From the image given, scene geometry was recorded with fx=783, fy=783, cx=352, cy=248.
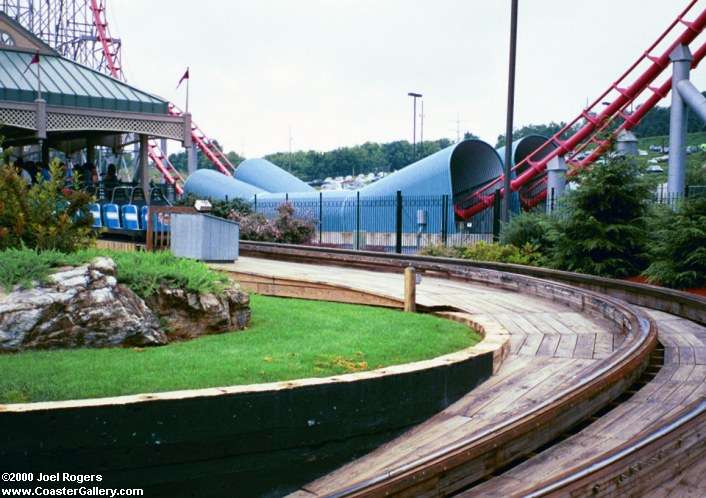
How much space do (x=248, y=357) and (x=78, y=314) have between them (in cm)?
145

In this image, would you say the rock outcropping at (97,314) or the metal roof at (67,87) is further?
the metal roof at (67,87)

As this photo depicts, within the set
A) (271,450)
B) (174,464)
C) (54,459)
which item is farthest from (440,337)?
(54,459)

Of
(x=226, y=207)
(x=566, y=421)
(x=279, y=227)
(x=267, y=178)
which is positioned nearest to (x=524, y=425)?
(x=566, y=421)

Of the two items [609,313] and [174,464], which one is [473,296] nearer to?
[609,313]

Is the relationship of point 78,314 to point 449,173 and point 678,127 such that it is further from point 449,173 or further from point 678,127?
point 449,173

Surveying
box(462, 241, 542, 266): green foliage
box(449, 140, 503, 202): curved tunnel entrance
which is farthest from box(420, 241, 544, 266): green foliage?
box(449, 140, 503, 202): curved tunnel entrance

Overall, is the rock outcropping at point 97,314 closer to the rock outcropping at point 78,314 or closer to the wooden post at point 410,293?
the rock outcropping at point 78,314

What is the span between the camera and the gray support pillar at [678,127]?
25.3 meters

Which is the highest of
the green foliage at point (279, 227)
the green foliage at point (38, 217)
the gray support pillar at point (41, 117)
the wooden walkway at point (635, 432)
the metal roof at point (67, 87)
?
the metal roof at point (67, 87)

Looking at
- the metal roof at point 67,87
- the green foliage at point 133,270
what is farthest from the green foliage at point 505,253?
the metal roof at point 67,87

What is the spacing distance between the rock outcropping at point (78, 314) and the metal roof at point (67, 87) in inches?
630

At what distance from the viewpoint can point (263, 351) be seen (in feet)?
20.6

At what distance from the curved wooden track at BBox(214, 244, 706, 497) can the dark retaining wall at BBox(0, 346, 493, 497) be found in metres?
0.20

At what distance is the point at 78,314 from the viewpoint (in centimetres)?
625
